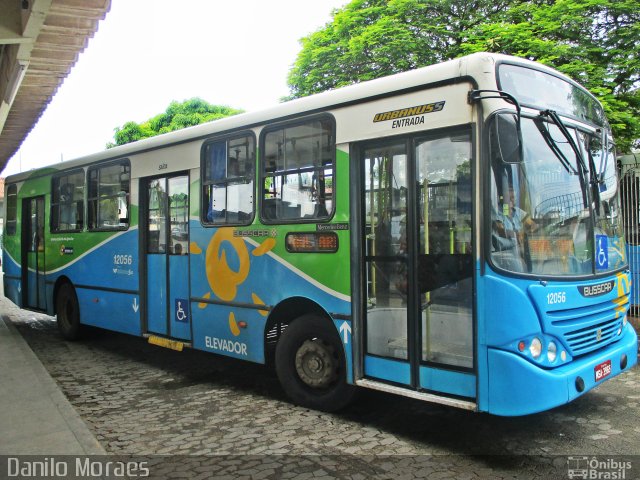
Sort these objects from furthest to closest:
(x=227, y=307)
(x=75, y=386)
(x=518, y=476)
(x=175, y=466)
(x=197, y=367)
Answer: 1. (x=197, y=367)
2. (x=75, y=386)
3. (x=227, y=307)
4. (x=175, y=466)
5. (x=518, y=476)

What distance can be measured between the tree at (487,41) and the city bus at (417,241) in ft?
23.8

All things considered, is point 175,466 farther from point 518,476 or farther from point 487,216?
point 487,216

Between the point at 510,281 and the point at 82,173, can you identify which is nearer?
the point at 510,281

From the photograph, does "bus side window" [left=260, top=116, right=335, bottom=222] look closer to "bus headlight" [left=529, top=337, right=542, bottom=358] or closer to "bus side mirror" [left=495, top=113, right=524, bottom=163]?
"bus side mirror" [left=495, top=113, right=524, bottom=163]

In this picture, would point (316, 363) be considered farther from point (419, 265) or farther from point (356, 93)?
point (356, 93)

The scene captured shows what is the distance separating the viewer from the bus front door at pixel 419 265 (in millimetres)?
4152

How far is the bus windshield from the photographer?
12.9 ft

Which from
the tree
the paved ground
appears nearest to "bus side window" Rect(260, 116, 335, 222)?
the paved ground

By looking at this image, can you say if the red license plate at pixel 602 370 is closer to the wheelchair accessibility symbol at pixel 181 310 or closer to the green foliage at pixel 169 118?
the wheelchair accessibility symbol at pixel 181 310

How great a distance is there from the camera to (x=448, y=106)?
4.17 metres

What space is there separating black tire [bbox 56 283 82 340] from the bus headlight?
299 inches

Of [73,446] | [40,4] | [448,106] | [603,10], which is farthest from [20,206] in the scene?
[603,10]

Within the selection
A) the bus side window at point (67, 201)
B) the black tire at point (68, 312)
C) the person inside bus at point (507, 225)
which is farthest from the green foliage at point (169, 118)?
the person inside bus at point (507, 225)

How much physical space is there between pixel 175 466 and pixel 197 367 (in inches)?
128
